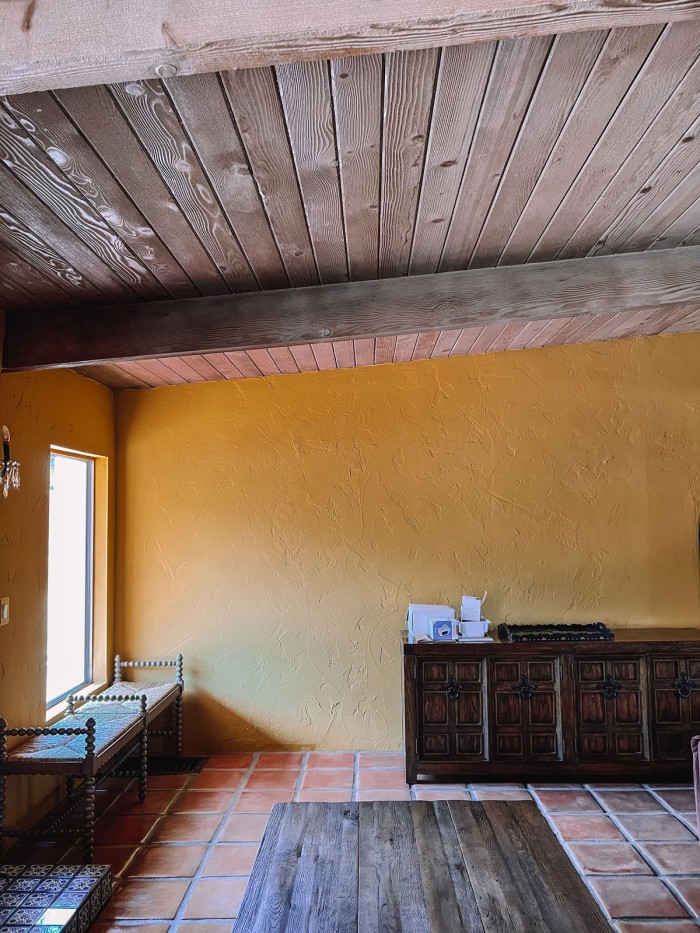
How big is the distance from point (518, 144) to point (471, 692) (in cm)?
307

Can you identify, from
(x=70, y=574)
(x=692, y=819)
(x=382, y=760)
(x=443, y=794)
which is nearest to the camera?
(x=692, y=819)

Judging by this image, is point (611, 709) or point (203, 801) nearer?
point (203, 801)

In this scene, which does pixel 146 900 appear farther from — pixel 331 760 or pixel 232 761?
pixel 331 760

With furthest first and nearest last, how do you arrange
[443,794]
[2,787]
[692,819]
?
1. [443,794]
2. [692,819]
3. [2,787]

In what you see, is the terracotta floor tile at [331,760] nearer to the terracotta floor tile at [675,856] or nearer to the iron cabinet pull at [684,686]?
the terracotta floor tile at [675,856]

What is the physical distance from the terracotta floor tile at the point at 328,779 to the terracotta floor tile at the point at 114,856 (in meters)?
1.05

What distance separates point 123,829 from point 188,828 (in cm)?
33

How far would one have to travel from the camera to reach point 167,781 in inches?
159

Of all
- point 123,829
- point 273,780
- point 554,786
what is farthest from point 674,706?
point 123,829

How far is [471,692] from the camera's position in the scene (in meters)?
4.01

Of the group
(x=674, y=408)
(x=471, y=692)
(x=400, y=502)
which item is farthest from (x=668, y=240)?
(x=471, y=692)

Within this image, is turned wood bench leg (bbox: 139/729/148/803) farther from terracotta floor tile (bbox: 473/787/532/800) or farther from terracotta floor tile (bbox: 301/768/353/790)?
terracotta floor tile (bbox: 473/787/532/800)

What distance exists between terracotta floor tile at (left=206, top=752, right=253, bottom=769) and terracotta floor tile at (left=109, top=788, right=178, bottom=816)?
0.43 m

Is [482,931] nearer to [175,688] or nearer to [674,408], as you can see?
[175,688]
